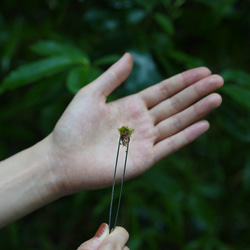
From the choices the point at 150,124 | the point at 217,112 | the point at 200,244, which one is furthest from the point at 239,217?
the point at 150,124

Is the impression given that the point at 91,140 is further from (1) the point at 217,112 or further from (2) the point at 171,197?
(2) the point at 171,197

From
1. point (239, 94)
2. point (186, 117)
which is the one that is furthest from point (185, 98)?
point (239, 94)

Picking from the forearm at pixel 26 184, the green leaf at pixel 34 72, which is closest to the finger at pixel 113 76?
the green leaf at pixel 34 72

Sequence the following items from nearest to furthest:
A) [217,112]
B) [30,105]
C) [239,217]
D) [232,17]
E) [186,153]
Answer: [217,112] → [30,105] → [232,17] → [239,217] → [186,153]

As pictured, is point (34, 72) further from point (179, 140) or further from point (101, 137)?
point (179, 140)

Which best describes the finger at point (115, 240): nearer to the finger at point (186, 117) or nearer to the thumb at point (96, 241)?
the thumb at point (96, 241)

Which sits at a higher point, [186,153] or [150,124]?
[186,153]

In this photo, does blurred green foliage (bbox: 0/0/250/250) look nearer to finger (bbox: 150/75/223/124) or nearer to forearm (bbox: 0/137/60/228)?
finger (bbox: 150/75/223/124)

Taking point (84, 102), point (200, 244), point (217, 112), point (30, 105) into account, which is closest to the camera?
point (84, 102)
